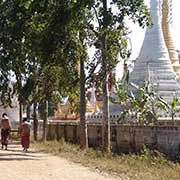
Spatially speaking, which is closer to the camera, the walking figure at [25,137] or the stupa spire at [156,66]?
the walking figure at [25,137]

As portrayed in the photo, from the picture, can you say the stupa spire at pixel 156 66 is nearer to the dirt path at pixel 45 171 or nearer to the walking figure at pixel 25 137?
the walking figure at pixel 25 137

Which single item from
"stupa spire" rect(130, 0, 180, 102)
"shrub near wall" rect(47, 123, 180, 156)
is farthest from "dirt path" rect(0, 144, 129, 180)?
"stupa spire" rect(130, 0, 180, 102)

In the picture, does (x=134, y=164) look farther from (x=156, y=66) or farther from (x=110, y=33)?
(x=156, y=66)

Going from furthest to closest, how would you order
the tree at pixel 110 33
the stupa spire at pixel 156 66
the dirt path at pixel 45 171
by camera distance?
1. the stupa spire at pixel 156 66
2. the tree at pixel 110 33
3. the dirt path at pixel 45 171

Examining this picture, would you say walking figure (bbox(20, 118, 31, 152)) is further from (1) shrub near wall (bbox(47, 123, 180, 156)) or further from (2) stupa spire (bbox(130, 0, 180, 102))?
(2) stupa spire (bbox(130, 0, 180, 102))

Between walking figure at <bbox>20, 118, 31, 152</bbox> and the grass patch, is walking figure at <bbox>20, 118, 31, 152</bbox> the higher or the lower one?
the higher one

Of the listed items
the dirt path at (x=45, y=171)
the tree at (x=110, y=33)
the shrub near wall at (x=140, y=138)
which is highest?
the tree at (x=110, y=33)

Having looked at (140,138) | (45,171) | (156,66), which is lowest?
(45,171)

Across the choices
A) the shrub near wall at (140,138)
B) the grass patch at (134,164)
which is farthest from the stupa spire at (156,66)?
the grass patch at (134,164)

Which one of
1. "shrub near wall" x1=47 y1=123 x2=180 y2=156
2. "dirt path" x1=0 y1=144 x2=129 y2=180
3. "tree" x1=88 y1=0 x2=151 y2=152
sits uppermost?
"tree" x1=88 y1=0 x2=151 y2=152

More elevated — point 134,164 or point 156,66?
point 156,66

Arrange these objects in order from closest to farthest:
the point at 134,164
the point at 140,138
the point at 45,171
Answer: the point at 45,171 < the point at 134,164 < the point at 140,138

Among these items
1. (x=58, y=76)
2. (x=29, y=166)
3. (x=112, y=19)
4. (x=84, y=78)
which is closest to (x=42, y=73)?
(x=58, y=76)

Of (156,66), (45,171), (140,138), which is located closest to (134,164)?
(45,171)
